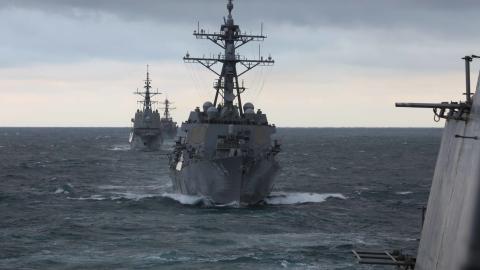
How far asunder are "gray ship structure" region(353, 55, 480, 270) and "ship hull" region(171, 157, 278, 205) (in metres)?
23.8

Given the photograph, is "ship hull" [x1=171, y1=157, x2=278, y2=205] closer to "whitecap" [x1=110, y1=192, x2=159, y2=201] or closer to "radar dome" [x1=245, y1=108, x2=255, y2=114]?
"radar dome" [x1=245, y1=108, x2=255, y2=114]

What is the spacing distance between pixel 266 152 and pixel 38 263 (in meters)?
18.4

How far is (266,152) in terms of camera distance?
38.1m

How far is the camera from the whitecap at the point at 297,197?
40.8m

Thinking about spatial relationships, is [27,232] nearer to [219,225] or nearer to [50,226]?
[50,226]

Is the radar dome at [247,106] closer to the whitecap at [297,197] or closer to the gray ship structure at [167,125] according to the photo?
the whitecap at [297,197]

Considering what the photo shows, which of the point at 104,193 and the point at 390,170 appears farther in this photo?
the point at 390,170

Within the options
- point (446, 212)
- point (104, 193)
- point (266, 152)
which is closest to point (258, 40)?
point (266, 152)

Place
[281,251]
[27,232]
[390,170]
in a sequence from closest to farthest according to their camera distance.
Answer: [281,251] → [27,232] → [390,170]

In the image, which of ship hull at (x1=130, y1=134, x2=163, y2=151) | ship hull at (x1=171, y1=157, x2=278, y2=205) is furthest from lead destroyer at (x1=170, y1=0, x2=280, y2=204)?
ship hull at (x1=130, y1=134, x2=163, y2=151)

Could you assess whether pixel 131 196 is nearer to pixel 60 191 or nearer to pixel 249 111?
pixel 60 191

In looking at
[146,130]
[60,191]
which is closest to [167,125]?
[146,130]

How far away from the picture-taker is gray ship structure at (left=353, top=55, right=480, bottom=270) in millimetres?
7332

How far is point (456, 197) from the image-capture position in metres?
8.61
